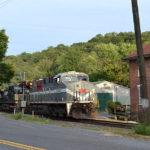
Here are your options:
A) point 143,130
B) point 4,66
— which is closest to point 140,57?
point 143,130

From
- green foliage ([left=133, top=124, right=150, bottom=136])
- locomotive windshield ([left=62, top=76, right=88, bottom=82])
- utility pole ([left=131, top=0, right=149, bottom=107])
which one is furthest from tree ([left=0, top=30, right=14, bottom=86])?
green foliage ([left=133, top=124, right=150, bottom=136])

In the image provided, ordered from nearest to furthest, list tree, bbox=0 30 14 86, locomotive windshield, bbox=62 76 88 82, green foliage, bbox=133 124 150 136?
green foliage, bbox=133 124 150 136
locomotive windshield, bbox=62 76 88 82
tree, bbox=0 30 14 86

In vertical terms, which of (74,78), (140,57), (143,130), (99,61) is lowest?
(143,130)

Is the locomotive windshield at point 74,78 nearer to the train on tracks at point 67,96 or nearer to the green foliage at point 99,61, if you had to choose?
the train on tracks at point 67,96

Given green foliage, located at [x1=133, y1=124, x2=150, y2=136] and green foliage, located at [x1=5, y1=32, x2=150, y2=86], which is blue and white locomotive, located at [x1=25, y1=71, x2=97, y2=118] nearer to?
green foliage, located at [x1=5, y1=32, x2=150, y2=86]

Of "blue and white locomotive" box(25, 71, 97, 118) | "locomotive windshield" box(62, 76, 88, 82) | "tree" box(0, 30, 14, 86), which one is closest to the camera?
"blue and white locomotive" box(25, 71, 97, 118)

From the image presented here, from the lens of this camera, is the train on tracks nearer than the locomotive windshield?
Yes

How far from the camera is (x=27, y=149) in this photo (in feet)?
31.2

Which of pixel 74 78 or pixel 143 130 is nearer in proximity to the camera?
pixel 143 130

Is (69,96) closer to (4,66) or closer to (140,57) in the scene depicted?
(140,57)

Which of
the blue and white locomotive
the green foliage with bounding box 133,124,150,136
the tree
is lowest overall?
the green foliage with bounding box 133,124,150,136

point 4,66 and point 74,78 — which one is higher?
point 4,66

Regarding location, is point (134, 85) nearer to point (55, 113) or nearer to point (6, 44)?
point (55, 113)

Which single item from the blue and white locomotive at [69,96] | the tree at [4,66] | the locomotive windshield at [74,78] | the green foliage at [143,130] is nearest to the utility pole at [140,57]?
the green foliage at [143,130]
